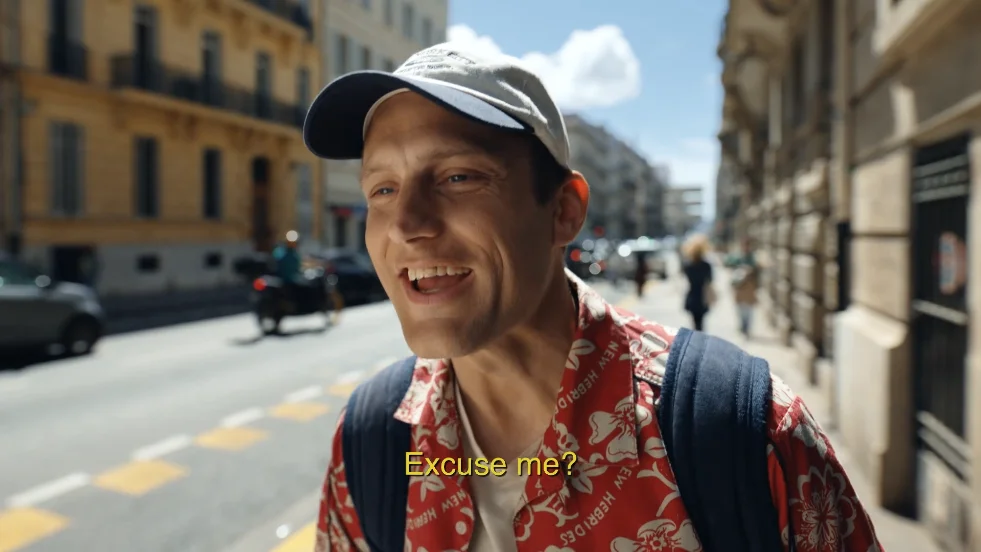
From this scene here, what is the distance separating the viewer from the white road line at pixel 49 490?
4.95 meters

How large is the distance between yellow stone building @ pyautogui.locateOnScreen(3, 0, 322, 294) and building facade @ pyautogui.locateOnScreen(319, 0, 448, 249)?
1.02 meters

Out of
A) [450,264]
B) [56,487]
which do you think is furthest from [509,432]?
[56,487]

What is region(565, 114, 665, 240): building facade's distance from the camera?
88.6 m

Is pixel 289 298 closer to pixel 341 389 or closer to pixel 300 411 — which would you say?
pixel 341 389

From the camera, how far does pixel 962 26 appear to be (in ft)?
12.2

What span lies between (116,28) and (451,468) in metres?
23.5

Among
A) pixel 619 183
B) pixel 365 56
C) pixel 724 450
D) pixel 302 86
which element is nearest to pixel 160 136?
pixel 302 86

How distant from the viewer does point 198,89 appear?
2431 centimetres

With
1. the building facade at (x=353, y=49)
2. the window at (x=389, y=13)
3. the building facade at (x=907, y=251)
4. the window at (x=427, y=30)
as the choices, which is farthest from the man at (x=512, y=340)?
the window at (x=427, y=30)

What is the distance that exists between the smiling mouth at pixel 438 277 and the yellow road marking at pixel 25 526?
163 inches

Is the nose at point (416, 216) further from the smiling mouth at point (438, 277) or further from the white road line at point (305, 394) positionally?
the white road line at point (305, 394)

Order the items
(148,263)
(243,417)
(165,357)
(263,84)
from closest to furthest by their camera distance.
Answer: (243,417) < (165,357) < (148,263) < (263,84)

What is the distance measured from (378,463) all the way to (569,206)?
23.8 inches

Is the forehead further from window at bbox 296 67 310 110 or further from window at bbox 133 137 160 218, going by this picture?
window at bbox 296 67 310 110
